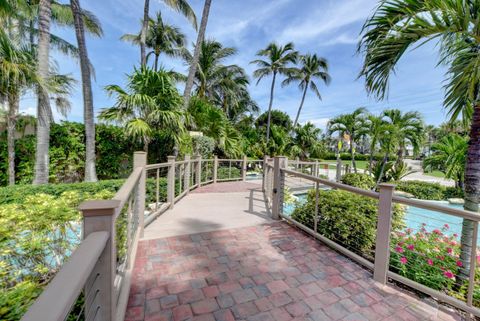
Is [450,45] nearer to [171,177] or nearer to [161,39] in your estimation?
[171,177]

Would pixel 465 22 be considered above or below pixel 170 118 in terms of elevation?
above

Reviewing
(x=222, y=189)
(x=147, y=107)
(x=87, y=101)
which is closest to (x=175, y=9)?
(x=87, y=101)

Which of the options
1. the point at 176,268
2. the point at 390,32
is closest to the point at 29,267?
the point at 176,268

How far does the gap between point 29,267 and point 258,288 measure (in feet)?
8.13

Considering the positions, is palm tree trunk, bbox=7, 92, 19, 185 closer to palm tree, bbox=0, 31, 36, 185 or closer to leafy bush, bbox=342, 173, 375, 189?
palm tree, bbox=0, 31, 36, 185

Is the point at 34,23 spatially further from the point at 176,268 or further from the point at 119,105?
the point at 176,268

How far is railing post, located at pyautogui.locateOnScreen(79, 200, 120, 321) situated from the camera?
3.58 ft

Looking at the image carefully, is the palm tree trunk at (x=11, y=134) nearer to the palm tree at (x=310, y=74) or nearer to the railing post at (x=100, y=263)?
the railing post at (x=100, y=263)

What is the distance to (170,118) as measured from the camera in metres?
6.29

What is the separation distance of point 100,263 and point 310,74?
824 inches

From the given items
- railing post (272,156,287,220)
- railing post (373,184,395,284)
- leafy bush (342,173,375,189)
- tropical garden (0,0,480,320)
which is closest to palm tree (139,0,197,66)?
tropical garden (0,0,480,320)

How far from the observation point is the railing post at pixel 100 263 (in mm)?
1090

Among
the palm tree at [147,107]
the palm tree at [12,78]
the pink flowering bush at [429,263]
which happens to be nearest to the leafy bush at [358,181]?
the pink flowering bush at [429,263]

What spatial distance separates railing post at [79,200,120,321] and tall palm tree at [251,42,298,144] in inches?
631
